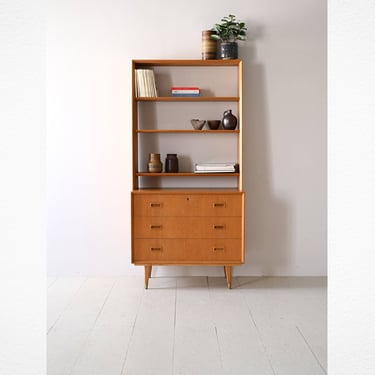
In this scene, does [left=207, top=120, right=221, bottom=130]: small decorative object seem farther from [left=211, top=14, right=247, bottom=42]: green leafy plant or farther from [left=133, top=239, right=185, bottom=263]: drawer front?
[left=133, top=239, right=185, bottom=263]: drawer front

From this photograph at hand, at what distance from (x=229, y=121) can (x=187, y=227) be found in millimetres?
882

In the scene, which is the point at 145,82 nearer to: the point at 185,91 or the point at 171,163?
the point at 185,91

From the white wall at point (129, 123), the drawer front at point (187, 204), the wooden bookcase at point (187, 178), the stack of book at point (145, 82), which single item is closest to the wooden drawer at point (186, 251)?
the wooden bookcase at point (187, 178)

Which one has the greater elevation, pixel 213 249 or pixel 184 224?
pixel 184 224

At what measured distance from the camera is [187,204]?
407cm

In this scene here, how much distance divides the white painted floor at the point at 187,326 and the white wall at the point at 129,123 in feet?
0.99

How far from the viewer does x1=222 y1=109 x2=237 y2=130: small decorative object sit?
4.23 metres

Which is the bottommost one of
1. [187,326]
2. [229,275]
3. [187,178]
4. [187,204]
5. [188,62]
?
[187,326]

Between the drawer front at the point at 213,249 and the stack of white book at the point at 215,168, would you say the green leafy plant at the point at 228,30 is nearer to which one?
the stack of white book at the point at 215,168

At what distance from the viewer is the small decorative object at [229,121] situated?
423 cm

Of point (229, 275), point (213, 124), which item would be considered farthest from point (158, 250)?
point (213, 124)

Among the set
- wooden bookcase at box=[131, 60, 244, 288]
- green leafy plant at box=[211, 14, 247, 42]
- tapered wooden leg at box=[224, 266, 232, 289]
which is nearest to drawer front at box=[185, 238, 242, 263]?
wooden bookcase at box=[131, 60, 244, 288]

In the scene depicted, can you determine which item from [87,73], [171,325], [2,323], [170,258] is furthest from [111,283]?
[2,323]
